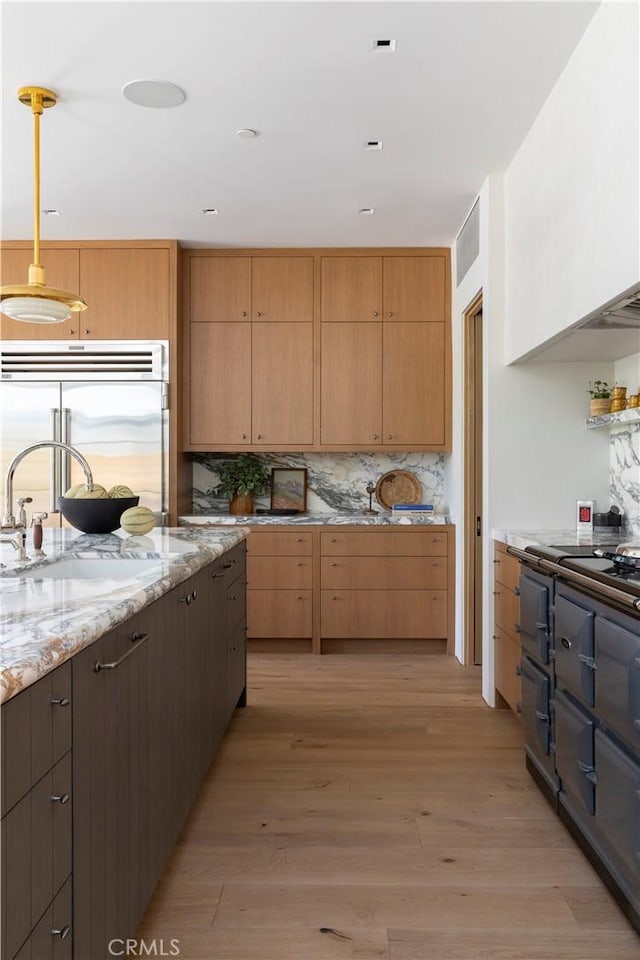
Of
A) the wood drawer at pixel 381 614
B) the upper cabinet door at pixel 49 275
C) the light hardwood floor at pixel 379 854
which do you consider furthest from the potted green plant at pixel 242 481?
the light hardwood floor at pixel 379 854

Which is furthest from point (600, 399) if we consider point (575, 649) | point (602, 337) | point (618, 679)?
point (618, 679)

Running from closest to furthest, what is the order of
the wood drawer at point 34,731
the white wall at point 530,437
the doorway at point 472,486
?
the wood drawer at point 34,731 < the white wall at point 530,437 < the doorway at point 472,486

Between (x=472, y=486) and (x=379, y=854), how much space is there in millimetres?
2678

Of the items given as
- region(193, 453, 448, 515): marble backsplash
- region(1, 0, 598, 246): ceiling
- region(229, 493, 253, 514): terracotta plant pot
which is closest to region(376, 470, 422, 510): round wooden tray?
region(193, 453, 448, 515): marble backsplash

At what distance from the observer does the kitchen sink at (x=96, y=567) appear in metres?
2.31

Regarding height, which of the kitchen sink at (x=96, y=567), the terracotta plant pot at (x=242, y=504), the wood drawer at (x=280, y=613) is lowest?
the wood drawer at (x=280, y=613)

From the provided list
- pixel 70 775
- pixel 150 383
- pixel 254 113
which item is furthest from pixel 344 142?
pixel 70 775

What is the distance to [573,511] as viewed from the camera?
3764mm

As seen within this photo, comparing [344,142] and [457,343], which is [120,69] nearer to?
[344,142]

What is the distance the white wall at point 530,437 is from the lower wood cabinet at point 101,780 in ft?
6.23

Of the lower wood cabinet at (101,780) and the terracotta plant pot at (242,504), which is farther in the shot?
the terracotta plant pot at (242,504)

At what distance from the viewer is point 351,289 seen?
5.02 m

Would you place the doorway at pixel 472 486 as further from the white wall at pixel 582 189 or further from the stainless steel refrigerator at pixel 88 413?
the stainless steel refrigerator at pixel 88 413

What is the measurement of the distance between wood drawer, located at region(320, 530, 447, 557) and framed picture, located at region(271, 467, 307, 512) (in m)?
0.64
